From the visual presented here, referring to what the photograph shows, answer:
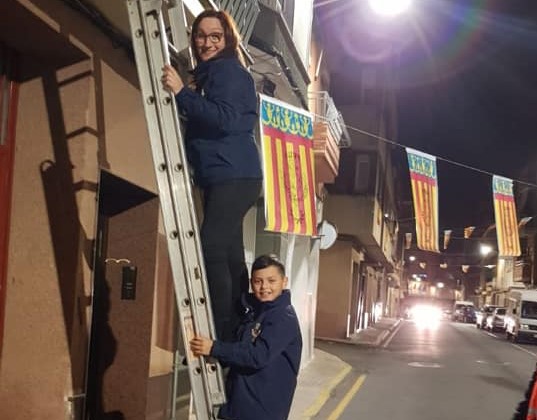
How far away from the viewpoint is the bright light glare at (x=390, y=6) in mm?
10758

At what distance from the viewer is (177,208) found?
2.71 meters

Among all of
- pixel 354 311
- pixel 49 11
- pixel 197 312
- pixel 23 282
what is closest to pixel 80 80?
pixel 49 11

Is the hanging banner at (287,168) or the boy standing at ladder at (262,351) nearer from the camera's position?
the boy standing at ladder at (262,351)

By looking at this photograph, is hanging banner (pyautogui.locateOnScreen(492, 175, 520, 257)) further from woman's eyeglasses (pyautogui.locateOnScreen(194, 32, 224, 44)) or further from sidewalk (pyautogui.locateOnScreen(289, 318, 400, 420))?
woman's eyeglasses (pyautogui.locateOnScreen(194, 32, 224, 44))

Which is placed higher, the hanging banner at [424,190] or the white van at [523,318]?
the hanging banner at [424,190]

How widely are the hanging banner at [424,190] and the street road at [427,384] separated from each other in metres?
3.76

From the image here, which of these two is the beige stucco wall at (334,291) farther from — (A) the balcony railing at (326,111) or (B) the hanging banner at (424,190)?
(A) the balcony railing at (326,111)

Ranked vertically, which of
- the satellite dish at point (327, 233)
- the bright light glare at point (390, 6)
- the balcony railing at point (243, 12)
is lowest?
the satellite dish at point (327, 233)

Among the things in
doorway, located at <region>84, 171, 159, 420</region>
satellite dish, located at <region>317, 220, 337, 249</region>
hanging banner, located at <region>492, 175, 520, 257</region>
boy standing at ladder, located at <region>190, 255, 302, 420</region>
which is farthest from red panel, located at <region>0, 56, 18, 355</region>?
hanging banner, located at <region>492, 175, 520, 257</region>

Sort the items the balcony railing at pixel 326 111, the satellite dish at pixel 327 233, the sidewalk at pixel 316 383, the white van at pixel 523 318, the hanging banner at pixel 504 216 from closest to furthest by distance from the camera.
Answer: the sidewalk at pixel 316 383
the balcony railing at pixel 326 111
the satellite dish at pixel 327 233
the hanging banner at pixel 504 216
the white van at pixel 523 318

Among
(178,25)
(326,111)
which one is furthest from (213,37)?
(326,111)

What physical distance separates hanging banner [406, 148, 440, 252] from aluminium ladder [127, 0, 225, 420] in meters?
12.8

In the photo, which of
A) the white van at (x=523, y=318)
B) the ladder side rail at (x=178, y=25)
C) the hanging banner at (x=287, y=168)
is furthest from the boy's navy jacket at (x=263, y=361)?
the white van at (x=523, y=318)

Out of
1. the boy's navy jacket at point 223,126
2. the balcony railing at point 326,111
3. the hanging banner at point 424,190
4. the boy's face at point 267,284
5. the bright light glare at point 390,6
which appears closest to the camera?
the boy's navy jacket at point 223,126
